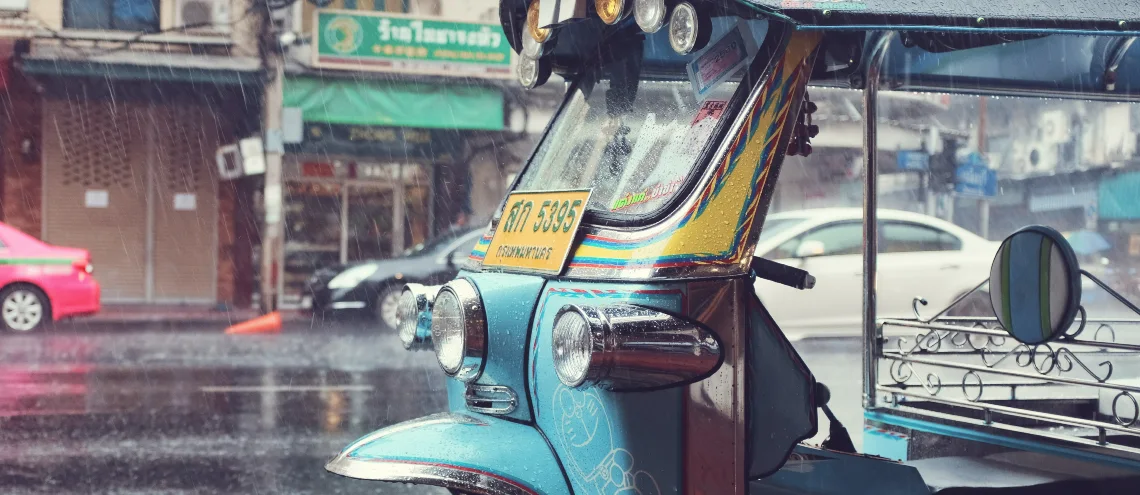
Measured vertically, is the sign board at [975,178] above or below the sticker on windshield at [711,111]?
above

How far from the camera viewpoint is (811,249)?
37.0 ft

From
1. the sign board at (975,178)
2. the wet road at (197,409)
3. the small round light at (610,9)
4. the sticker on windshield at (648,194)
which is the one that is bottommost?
the wet road at (197,409)

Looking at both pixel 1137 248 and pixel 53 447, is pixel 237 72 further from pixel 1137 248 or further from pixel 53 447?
pixel 1137 248

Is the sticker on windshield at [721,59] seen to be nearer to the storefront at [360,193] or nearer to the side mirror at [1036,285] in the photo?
the side mirror at [1036,285]

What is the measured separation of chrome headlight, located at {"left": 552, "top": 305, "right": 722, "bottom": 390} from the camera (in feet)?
7.98

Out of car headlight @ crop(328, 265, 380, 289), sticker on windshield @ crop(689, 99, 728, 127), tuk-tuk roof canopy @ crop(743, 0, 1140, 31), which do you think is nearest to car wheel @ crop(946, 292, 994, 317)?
car headlight @ crop(328, 265, 380, 289)

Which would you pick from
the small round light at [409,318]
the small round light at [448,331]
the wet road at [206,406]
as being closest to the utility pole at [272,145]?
the wet road at [206,406]

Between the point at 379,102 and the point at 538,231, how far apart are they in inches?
670

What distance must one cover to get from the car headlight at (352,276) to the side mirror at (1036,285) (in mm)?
12626

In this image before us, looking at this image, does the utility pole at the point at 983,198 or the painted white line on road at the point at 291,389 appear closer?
the painted white line on road at the point at 291,389

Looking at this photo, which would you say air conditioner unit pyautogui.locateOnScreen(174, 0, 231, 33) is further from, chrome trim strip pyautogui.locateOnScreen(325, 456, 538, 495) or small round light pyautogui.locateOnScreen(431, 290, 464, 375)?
chrome trim strip pyautogui.locateOnScreen(325, 456, 538, 495)

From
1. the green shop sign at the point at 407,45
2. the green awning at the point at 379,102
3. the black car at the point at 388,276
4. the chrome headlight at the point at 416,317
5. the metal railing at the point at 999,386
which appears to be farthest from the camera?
the green awning at the point at 379,102

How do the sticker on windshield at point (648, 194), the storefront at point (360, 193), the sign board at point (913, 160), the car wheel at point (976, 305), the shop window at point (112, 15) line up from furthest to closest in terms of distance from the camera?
the sign board at point (913, 160) → the storefront at point (360, 193) → the shop window at point (112, 15) → the car wheel at point (976, 305) → the sticker on windshield at point (648, 194)

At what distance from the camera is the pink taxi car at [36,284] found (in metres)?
14.1
